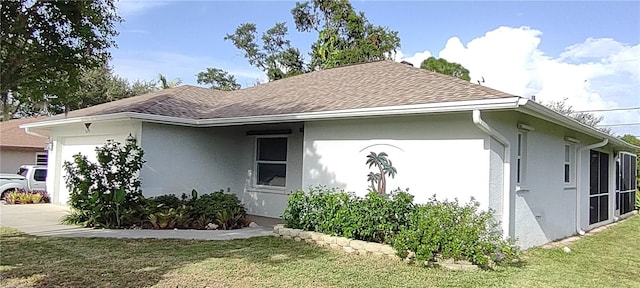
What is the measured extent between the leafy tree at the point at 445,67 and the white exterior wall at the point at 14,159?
20.4 metres

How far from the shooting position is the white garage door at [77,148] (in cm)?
1290

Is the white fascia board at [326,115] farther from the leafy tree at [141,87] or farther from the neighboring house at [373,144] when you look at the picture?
the leafy tree at [141,87]

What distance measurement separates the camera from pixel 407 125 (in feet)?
28.3

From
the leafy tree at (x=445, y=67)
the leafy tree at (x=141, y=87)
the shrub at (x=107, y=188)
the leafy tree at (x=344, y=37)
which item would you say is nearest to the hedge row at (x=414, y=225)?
the shrub at (x=107, y=188)

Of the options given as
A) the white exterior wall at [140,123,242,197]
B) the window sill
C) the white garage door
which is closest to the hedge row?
the window sill

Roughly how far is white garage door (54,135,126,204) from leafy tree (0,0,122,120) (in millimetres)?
4358

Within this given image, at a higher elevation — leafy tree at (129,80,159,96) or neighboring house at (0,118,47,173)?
leafy tree at (129,80,159,96)

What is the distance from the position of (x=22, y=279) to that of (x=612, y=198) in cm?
1632

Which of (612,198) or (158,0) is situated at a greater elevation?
(158,0)

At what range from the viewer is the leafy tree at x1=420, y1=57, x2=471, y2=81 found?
2450cm

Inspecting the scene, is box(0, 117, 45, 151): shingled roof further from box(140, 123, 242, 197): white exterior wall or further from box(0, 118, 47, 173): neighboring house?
box(140, 123, 242, 197): white exterior wall

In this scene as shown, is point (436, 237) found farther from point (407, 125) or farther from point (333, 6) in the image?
point (333, 6)

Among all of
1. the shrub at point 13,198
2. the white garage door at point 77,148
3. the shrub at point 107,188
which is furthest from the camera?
the shrub at point 13,198

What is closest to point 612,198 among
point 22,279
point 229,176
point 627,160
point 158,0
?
point 627,160
